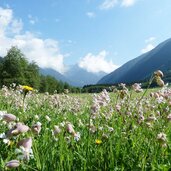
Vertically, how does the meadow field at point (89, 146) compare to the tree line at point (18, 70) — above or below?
below

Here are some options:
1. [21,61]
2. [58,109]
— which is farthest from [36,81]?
[58,109]

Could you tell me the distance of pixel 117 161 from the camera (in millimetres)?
4551

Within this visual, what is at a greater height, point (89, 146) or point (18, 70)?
point (18, 70)

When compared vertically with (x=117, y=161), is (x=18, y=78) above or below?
above

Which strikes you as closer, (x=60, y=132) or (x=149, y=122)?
(x=60, y=132)

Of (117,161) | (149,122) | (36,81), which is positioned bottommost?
(117,161)

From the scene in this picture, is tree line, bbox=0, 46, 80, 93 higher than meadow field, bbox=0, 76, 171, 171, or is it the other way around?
tree line, bbox=0, 46, 80, 93

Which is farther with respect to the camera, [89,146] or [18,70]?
[18,70]

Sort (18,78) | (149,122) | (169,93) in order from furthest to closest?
(18,78) < (169,93) < (149,122)

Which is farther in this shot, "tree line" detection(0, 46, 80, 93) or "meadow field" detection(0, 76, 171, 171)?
"tree line" detection(0, 46, 80, 93)

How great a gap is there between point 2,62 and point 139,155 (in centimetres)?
10652

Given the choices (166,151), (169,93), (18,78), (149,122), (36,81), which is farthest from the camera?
(36,81)

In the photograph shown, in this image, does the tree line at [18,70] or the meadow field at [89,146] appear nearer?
the meadow field at [89,146]

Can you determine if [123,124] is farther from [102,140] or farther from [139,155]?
[139,155]
